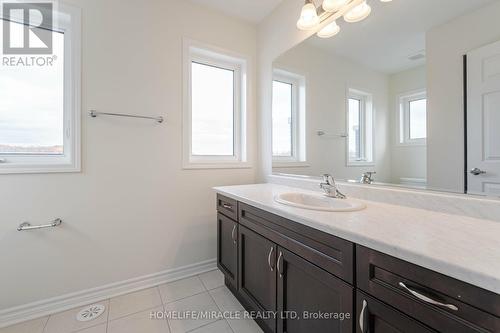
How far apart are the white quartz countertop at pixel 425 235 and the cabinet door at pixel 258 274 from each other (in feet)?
0.94

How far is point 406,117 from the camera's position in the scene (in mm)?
1199

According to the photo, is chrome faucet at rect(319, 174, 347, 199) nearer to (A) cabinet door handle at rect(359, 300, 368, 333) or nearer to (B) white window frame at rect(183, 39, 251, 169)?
(A) cabinet door handle at rect(359, 300, 368, 333)

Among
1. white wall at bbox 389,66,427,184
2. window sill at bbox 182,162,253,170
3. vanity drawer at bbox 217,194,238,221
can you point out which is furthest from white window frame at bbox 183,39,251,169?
white wall at bbox 389,66,427,184

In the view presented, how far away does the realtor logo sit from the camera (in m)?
1.48

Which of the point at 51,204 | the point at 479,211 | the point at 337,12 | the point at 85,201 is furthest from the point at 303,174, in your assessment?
the point at 51,204

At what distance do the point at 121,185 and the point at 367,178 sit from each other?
5.93 ft

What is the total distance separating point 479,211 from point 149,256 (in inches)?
84.0

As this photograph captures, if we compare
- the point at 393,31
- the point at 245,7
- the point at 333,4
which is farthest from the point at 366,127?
the point at 245,7

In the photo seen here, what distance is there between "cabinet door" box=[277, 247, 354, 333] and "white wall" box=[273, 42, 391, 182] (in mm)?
743

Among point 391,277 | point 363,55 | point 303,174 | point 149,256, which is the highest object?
point 363,55

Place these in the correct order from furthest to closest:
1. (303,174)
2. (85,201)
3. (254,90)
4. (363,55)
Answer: (254,90) < (303,174) < (85,201) < (363,55)

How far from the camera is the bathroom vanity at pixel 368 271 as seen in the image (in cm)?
53

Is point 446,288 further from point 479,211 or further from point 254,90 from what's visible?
point 254,90

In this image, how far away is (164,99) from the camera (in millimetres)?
1899
